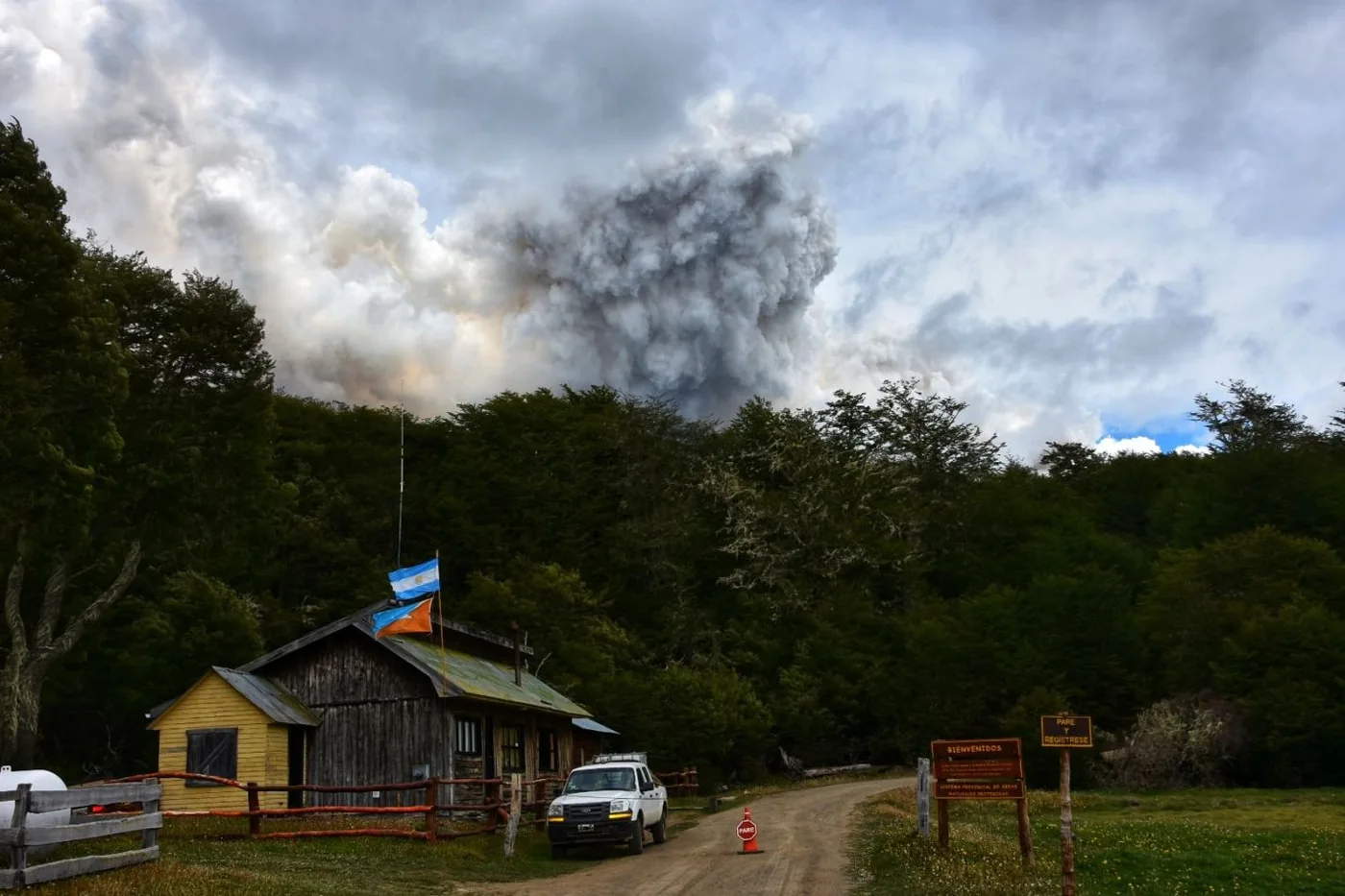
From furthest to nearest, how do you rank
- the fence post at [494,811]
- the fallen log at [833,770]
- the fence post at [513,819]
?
the fallen log at [833,770]
the fence post at [494,811]
the fence post at [513,819]

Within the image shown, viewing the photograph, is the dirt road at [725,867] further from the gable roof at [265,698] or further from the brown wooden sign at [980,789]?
the gable roof at [265,698]

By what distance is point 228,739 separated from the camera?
32281 mm

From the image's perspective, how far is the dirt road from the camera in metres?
17.9

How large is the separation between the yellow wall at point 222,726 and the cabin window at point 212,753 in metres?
0.16

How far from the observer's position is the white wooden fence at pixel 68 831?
13570 mm

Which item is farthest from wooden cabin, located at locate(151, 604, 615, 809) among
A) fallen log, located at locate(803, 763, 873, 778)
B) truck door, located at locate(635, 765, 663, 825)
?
fallen log, located at locate(803, 763, 873, 778)

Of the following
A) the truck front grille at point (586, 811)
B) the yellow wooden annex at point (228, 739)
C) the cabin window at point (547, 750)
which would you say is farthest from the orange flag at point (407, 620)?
the cabin window at point (547, 750)

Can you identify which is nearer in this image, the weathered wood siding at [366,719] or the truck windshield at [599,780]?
the truck windshield at [599,780]

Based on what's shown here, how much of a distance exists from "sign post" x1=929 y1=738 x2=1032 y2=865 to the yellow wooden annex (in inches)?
780

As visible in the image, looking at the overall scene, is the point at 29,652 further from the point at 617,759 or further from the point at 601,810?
the point at 601,810

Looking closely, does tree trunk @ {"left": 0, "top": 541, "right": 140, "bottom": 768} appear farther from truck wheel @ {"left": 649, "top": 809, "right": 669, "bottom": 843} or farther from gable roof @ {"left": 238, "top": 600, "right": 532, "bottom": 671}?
truck wheel @ {"left": 649, "top": 809, "right": 669, "bottom": 843}

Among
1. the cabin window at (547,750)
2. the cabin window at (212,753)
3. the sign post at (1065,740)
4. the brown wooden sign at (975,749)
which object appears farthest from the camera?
the cabin window at (547,750)

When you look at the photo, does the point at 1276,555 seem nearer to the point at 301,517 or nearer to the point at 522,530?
the point at 522,530

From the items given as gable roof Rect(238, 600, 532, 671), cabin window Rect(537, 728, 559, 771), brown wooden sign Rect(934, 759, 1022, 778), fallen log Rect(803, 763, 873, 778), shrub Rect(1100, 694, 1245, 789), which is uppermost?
gable roof Rect(238, 600, 532, 671)
